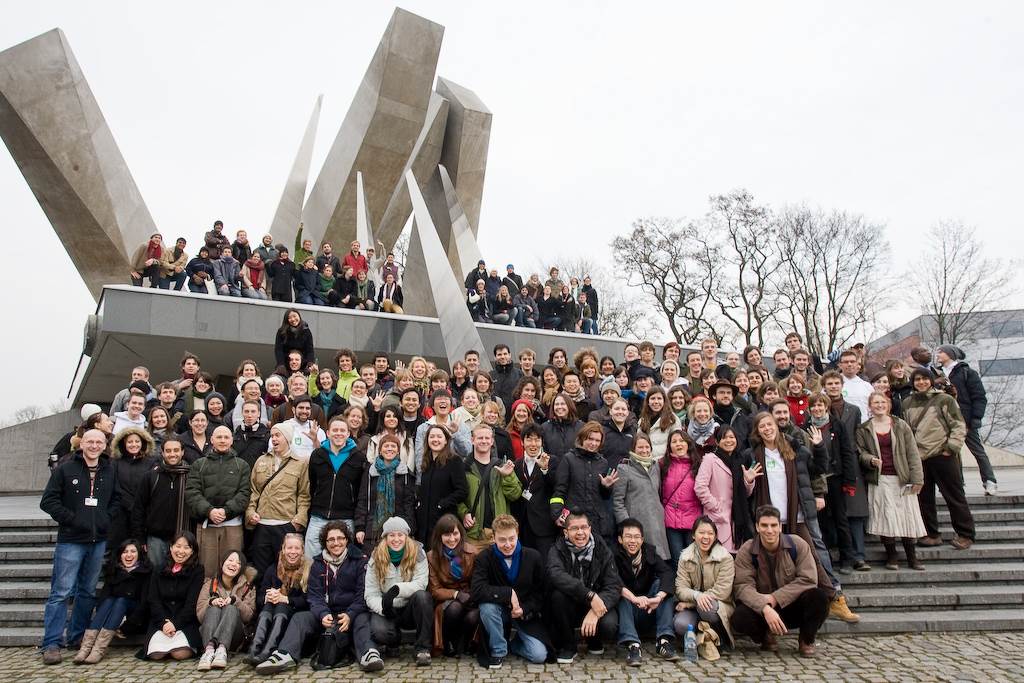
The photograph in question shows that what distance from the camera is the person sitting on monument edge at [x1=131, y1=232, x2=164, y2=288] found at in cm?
1136

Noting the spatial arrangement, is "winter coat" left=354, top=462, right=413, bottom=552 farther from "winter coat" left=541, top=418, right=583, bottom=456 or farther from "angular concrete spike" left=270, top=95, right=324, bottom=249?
"angular concrete spike" left=270, top=95, right=324, bottom=249

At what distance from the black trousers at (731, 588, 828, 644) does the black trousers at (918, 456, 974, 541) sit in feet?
7.47

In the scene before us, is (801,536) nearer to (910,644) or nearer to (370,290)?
(910,644)

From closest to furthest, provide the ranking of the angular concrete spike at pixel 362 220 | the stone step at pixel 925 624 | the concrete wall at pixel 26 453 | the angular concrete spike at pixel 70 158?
the stone step at pixel 925 624, the angular concrete spike at pixel 70 158, the concrete wall at pixel 26 453, the angular concrete spike at pixel 362 220

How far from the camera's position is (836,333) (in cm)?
2638

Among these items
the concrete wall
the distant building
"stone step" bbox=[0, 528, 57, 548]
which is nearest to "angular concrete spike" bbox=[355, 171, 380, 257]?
the concrete wall

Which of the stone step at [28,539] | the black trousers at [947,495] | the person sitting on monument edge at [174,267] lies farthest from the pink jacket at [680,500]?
the person sitting on monument edge at [174,267]

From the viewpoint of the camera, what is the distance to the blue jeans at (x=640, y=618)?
15.4ft

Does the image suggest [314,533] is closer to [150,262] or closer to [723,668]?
[723,668]

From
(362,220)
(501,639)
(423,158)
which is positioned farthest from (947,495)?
(423,158)

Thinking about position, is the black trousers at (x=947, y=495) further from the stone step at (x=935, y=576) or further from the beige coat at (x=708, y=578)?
the beige coat at (x=708, y=578)

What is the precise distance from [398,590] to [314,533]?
86cm

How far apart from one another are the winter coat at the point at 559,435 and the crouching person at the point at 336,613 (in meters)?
1.71

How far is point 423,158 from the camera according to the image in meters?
18.1
